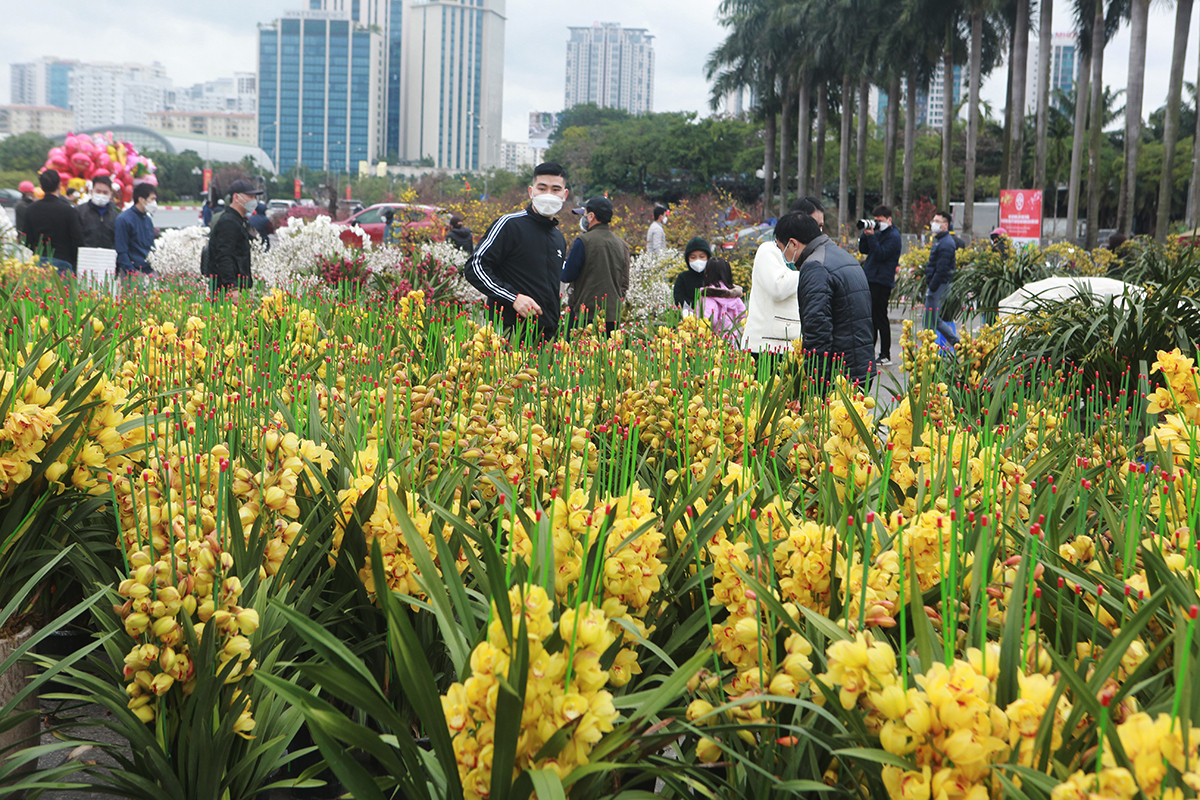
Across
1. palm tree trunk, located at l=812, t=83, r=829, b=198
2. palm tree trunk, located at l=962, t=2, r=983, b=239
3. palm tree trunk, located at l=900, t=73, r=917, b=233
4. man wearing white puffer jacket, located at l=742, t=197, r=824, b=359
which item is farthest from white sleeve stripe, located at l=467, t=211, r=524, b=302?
palm tree trunk, located at l=812, t=83, r=829, b=198

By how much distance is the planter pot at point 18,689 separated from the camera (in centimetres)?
207

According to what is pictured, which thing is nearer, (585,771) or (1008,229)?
(585,771)

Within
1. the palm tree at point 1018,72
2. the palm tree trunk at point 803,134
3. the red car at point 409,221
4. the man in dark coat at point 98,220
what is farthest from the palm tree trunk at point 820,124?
the man in dark coat at point 98,220

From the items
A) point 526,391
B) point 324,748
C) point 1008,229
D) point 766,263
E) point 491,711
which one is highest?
point 1008,229

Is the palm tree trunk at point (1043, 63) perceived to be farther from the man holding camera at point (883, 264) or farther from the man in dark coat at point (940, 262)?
the man holding camera at point (883, 264)

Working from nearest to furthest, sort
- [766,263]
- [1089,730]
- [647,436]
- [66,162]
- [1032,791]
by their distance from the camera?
[1032,791] < [1089,730] < [647,436] < [766,263] < [66,162]

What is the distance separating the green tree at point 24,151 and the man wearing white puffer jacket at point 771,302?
6310 cm

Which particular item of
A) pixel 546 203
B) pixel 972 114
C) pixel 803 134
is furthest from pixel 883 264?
pixel 803 134

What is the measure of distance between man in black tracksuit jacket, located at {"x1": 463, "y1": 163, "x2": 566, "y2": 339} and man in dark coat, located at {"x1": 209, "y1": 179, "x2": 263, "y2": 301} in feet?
11.1

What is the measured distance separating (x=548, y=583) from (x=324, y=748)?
411 millimetres

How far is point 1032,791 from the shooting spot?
Result: 1246 millimetres

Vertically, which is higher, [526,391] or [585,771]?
[526,391]

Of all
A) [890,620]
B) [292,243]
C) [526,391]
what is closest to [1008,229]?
[292,243]

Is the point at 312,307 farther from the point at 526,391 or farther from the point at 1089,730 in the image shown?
the point at 1089,730
